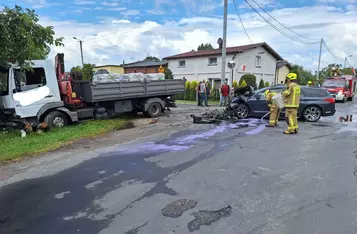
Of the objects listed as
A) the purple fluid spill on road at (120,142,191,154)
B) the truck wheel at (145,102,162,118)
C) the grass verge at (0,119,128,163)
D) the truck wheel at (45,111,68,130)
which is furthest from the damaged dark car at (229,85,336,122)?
the truck wheel at (45,111,68,130)

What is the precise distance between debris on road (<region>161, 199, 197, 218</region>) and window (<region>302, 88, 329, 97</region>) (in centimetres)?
963

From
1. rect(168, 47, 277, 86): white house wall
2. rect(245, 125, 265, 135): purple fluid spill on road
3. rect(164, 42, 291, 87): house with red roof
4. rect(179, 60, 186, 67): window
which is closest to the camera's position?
rect(245, 125, 265, 135): purple fluid spill on road

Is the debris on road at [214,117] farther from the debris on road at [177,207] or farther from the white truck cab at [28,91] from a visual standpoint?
the debris on road at [177,207]

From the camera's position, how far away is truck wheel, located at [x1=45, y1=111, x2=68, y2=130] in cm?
1055

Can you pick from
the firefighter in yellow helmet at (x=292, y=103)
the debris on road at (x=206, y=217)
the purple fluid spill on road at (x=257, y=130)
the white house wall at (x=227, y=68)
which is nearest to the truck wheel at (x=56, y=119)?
the purple fluid spill on road at (x=257, y=130)

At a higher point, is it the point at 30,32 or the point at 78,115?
the point at 30,32

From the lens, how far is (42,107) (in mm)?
10398

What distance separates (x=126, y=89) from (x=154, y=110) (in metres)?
1.97

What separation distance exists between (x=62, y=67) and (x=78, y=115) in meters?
2.00

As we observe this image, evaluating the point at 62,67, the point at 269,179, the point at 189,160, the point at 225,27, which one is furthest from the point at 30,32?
the point at 225,27

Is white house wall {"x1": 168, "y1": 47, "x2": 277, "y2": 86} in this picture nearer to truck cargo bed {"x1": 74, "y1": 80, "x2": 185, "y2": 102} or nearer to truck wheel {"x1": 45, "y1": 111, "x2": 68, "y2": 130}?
truck cargo bed {"x1": 74, "y1": 80, "x2": 185, "y2": 102}

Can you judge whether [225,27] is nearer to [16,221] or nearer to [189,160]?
[189,160]

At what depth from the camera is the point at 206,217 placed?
145 inches

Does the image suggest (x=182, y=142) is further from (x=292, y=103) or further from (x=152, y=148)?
(x=292, y=103)
